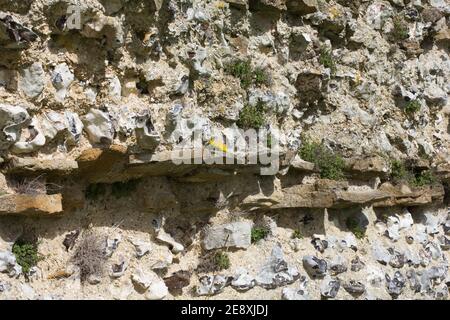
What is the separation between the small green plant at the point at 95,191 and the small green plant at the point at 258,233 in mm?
1636

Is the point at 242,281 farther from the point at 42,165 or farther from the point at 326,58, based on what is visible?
the point at 326,58

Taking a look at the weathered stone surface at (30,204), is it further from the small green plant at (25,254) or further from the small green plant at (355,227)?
the small green plant at (355,227)

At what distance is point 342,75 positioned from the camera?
7551 mm

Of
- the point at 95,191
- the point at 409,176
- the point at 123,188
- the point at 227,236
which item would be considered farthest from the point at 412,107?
the point at 95,191

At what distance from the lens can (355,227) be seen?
24.4 ft

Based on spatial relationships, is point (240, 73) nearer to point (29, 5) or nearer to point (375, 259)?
point (29, 5)

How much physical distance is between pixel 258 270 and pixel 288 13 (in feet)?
8.95

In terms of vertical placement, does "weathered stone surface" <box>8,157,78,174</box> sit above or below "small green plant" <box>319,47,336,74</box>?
below

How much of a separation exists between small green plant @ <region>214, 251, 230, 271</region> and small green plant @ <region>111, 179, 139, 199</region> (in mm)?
1026

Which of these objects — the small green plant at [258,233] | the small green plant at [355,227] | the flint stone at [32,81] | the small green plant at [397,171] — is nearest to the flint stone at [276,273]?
the small green plant at [258,233]

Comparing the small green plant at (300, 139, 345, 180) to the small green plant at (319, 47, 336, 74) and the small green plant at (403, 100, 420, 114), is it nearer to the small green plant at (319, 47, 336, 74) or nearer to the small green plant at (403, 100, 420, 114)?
the small green plant at (319, 47, 336, 74)

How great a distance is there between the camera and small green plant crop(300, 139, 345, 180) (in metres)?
6.97

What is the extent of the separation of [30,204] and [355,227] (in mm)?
3992

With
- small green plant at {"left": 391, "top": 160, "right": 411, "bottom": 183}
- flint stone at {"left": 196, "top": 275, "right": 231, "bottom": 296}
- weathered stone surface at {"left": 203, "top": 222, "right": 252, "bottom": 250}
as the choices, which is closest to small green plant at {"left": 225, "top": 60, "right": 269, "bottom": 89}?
weathered stone surface at {"left": 203, "top": 222, "right": 252, "bottom": 250}
